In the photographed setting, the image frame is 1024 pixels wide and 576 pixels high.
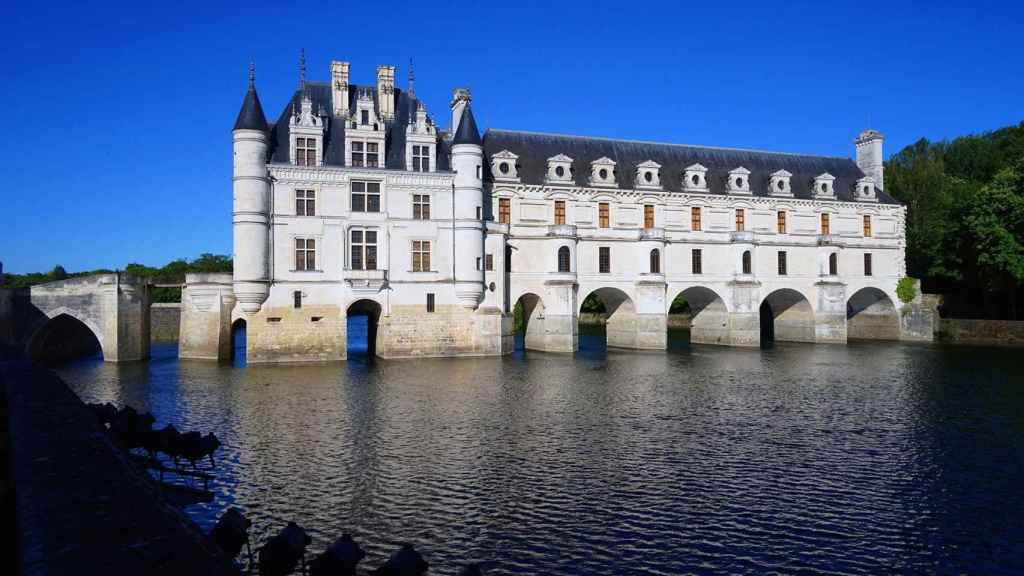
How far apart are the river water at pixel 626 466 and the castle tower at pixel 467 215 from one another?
926cm

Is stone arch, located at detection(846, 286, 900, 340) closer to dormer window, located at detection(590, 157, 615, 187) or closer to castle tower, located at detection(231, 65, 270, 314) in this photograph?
dormer window, located at detection(590, 157, 615, 187)

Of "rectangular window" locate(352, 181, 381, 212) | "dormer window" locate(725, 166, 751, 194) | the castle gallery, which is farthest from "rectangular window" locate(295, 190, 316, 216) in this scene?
"dormer window" locate(725, 166, 751, 194)

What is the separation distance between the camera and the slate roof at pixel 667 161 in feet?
147

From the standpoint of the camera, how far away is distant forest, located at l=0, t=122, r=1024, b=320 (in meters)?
47.1

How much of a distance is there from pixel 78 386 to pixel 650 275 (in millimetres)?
30038

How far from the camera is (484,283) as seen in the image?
40.2 meters

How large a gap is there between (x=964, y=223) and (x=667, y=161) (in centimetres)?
2169

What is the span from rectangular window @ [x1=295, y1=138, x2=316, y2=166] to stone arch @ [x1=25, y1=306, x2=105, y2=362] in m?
13.0

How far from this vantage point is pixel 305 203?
37500 millimetres

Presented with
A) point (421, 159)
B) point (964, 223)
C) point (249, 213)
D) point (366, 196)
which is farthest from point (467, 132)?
point (964, 223)

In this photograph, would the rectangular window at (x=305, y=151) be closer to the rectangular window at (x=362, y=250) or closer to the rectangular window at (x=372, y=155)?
the rectangular window at (x=372, y=155)

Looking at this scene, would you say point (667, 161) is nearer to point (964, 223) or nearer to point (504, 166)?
point (504, 166)

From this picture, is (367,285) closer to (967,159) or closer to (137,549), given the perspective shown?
(137,549)

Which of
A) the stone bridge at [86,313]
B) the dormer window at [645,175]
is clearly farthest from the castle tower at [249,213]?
the dormer window at [645,175]
